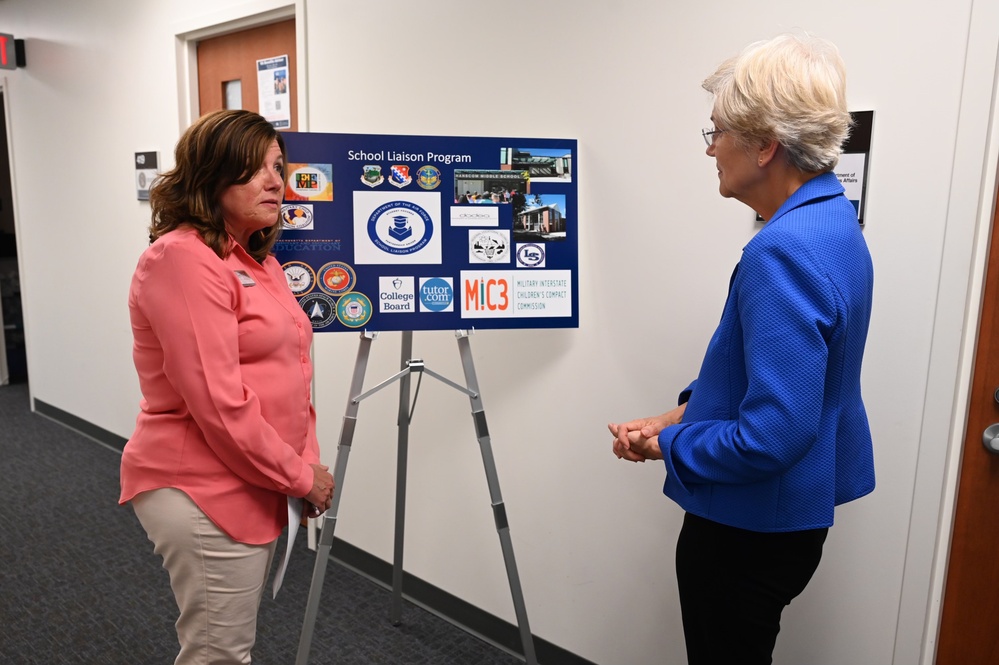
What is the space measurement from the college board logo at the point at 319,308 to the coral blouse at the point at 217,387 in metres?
0.37

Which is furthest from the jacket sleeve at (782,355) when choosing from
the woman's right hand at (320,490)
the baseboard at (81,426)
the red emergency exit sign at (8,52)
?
the red emergency exit sign at (8,52)

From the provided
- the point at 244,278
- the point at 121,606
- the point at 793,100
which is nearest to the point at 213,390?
the point at 244,278

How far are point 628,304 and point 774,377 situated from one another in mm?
992

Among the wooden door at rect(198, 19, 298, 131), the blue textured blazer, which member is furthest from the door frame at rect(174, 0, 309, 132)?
the blue textured blazer

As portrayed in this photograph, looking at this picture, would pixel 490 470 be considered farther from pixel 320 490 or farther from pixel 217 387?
pixel 217 387

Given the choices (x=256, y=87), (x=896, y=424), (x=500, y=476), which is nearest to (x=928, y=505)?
(x=896, y=424)

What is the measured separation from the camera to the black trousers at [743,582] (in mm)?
1271

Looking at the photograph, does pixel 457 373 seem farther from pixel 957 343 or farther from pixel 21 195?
pixel 21 195

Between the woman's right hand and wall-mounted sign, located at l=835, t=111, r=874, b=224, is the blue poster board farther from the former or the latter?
wall-mounted sign, located at l=835, t=111, r=874, b=224

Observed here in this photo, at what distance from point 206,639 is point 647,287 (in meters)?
1.37

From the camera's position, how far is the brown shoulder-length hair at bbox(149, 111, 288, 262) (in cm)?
148

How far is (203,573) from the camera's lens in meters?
1.48

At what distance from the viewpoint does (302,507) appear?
1.65 meters

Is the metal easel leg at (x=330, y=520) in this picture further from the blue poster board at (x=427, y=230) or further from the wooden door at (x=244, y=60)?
the wooden door at (x=244, y=60)
